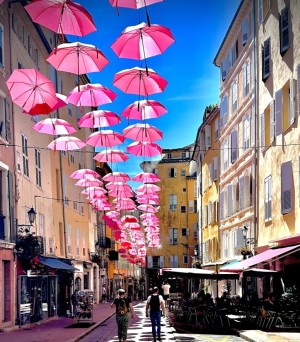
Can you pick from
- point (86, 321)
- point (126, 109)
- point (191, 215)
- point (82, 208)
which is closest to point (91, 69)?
point (126, 109)

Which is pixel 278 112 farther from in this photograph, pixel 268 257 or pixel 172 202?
pixel 172 202

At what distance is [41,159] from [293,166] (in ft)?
40.8

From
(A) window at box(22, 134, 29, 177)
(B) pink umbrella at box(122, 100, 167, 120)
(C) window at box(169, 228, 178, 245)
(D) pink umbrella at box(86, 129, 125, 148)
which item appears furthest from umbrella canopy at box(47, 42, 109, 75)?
(C) window at box(169, 228, 178, 245)

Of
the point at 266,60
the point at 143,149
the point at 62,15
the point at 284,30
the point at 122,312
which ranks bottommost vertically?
the point at 122,312

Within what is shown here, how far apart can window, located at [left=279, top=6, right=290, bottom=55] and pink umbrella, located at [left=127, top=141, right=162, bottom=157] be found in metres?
6.27

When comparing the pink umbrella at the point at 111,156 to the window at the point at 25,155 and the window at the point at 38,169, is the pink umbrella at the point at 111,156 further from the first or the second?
the window at the point at 38,169

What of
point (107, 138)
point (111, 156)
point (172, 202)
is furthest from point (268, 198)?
point (172, 202)

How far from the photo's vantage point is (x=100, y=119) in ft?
53.5

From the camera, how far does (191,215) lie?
71.4 metres

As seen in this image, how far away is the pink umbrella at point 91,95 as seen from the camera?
549 inches

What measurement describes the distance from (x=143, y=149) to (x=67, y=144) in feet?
7.38

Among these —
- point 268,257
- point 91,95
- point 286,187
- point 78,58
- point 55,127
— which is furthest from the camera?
point 286,187

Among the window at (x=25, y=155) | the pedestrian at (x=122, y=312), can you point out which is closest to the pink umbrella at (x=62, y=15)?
the pedestrian at (x=122, y=312)

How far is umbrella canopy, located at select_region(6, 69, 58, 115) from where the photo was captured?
1249 cm
